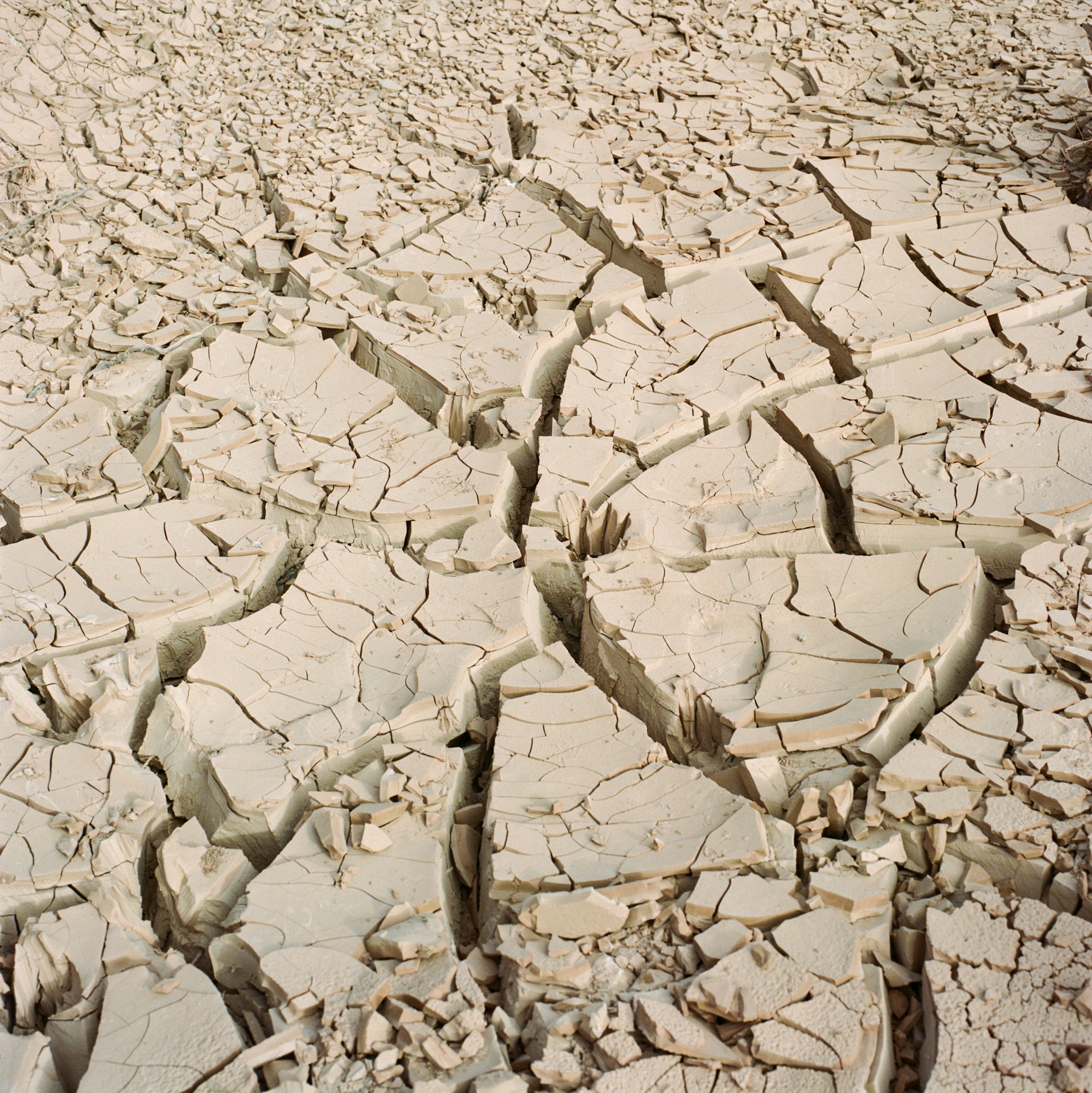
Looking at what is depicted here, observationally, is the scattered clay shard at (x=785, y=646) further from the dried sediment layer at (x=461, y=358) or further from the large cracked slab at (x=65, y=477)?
the large cracked slab at (x=65, y=477)

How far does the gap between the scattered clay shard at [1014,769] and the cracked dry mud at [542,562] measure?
0.01 meters

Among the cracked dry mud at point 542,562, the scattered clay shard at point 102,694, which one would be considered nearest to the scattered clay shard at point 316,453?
the cracked dry mud at point 542,562

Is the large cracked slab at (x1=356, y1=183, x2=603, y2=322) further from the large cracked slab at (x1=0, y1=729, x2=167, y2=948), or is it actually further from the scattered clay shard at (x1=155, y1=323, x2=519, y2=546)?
the large cracked slab at (x1=0, y1=729, x2=167, y2=948)

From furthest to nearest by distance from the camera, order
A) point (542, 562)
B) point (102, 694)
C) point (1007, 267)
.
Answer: point (1007, 267) → point (542, 562) → point (102, 694)

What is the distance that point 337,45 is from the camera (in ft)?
20.3

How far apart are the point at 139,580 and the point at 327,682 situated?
0.84 m

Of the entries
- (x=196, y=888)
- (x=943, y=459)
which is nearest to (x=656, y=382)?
(x=943, y=459)

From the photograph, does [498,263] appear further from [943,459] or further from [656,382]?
[943,459]

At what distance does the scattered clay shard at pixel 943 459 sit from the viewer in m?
3.33

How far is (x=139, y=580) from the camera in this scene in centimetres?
339

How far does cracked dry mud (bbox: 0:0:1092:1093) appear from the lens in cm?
217

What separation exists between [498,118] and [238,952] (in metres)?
4.80

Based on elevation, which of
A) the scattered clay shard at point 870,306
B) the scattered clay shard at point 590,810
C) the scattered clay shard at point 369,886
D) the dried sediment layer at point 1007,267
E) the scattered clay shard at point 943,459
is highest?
the dried sediment layer at point 1007,267

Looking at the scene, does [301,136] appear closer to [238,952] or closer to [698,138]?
[698,138]
